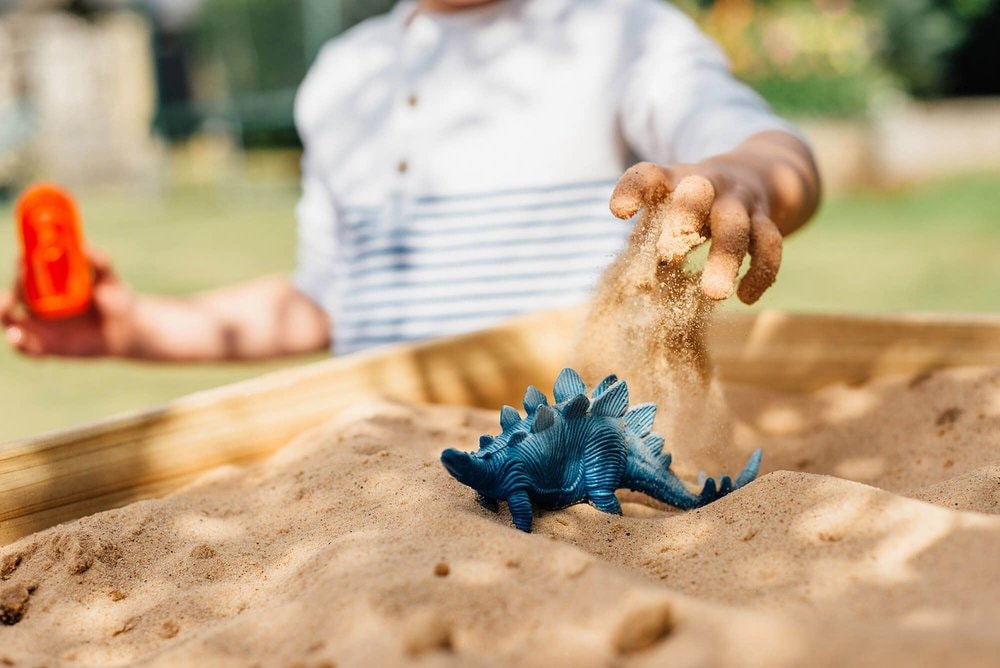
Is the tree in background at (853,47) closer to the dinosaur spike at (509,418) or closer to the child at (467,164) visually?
the child at (467,164)

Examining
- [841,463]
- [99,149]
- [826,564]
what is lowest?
[99,149]

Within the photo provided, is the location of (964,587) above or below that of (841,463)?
above

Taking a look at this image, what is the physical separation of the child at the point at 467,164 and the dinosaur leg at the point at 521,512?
3.68 feet

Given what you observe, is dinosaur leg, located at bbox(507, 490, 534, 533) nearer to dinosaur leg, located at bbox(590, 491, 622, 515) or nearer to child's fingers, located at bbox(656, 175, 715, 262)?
dinosaur leg, located at bbox(590, 491, 622, 515)

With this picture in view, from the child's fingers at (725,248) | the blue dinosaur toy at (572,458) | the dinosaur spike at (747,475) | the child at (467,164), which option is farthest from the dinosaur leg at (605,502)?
the child at (467,164)

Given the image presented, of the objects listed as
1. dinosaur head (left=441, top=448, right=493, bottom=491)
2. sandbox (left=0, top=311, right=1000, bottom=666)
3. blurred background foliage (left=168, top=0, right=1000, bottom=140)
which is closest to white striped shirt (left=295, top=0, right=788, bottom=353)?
sandbox (left=0, top=311, right=1000, bottom=666)

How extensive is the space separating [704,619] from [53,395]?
487 cm

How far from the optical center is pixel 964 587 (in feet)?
3.55

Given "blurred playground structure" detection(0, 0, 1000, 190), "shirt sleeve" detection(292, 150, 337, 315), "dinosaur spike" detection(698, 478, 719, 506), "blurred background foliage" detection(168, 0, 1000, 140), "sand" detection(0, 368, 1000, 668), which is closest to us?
"sand" detection(0, 368, 1000, 668)

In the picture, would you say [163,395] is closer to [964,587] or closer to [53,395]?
[53,395]

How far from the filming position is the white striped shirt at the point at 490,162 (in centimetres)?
245

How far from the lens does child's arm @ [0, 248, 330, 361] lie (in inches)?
99.4

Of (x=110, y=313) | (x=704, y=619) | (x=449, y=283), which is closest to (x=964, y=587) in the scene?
(x=704, y=619)

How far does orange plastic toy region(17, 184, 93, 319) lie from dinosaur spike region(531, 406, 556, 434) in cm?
129
